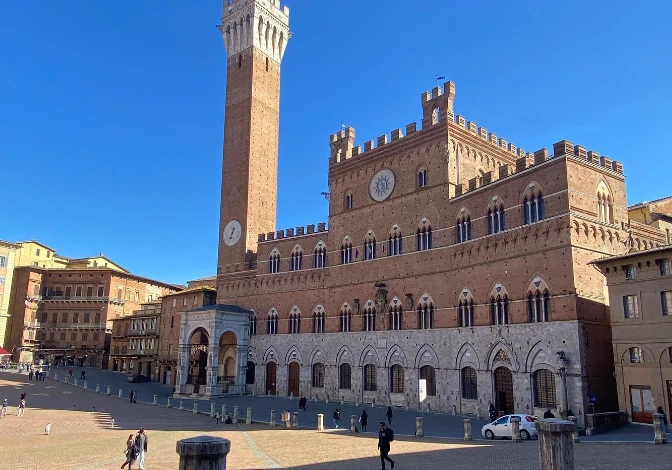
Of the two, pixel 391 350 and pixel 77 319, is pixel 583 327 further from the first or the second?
pixel 77 319

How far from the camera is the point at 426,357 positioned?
34125 mm

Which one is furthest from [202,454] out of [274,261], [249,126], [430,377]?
[249,126]

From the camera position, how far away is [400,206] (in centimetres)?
3788

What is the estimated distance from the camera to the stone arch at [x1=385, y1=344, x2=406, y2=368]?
3569 cm

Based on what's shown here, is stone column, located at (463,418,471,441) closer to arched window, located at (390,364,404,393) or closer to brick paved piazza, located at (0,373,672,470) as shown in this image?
brick paved piazza, located at (0,373,672,470)

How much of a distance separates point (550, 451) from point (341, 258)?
110ft

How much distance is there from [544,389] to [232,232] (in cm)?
3247

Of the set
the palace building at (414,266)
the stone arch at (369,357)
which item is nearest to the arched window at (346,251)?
the palace building at (414,266)

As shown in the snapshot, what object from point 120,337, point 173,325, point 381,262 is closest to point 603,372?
point 381,262

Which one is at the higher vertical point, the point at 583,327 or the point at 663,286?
the point at 663,286

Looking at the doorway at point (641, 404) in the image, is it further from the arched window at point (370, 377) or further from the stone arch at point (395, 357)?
the arched window at point (370, 377)

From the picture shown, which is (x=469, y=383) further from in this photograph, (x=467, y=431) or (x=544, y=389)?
(x=467, y=431)

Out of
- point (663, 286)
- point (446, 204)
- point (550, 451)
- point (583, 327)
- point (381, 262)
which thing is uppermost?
point (446, 204)

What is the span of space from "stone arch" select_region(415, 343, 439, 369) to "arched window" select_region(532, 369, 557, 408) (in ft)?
22.6
